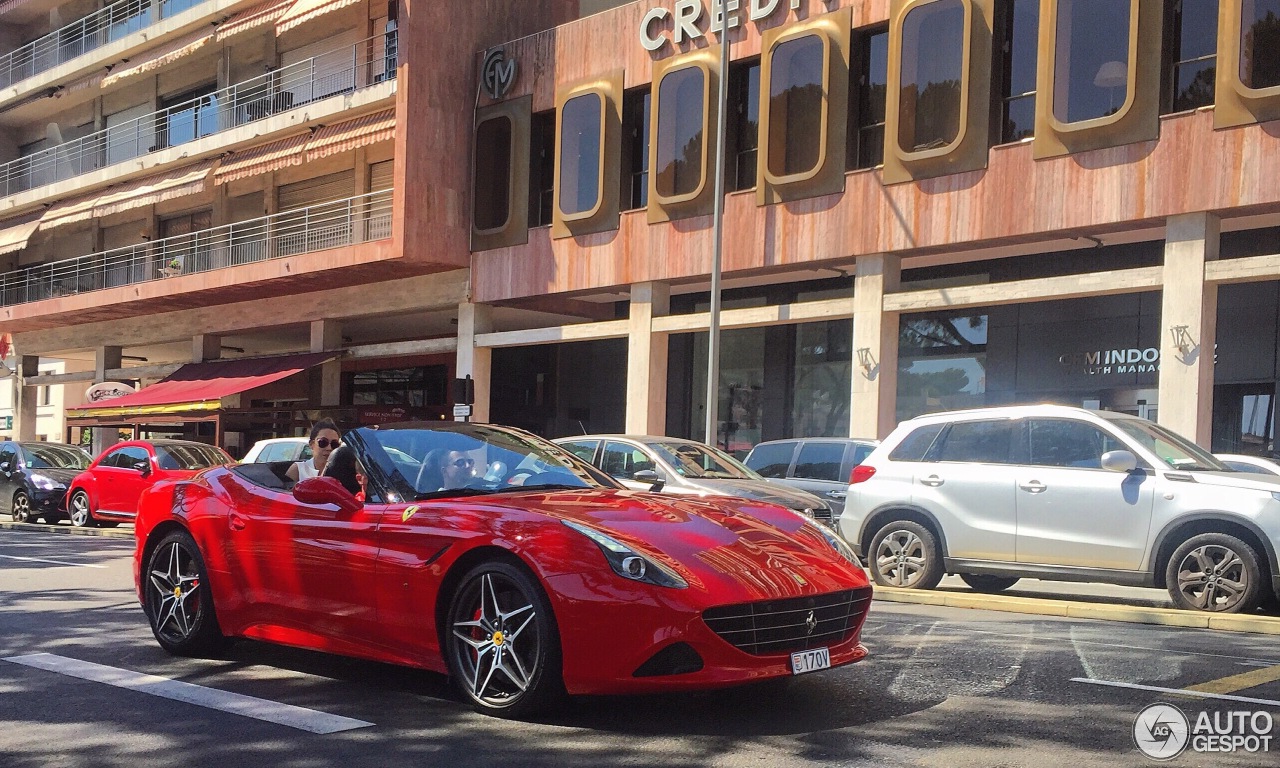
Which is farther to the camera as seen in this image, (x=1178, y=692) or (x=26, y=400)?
(x=26, y=400)

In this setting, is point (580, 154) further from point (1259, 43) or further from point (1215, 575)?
point (1215, 575)

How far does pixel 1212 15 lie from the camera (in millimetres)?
17688

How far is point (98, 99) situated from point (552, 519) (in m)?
37.5

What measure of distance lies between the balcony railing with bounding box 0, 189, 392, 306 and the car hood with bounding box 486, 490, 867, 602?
21198 millimetres

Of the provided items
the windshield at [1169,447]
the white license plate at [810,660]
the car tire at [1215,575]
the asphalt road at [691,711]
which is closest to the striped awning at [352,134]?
the windshield at [1169,447]

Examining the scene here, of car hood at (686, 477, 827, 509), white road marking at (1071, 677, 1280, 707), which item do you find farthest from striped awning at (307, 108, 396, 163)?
white road marking at (1071, 677, 1280, 707)

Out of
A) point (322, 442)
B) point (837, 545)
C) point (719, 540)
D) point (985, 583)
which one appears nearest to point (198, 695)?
point (322, 442)

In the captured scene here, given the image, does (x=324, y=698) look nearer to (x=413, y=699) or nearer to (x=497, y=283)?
(x=413, y=699)

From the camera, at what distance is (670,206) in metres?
23.5

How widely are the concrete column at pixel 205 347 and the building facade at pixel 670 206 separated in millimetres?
82

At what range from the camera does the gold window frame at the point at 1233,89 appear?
16578mm

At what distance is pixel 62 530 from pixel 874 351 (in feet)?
44.4

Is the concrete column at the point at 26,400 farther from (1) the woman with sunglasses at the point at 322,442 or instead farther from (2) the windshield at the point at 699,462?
(1) the woman with sunglasses at the point at 322,442

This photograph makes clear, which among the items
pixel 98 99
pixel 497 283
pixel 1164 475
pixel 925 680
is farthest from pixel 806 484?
pixel 98 99
